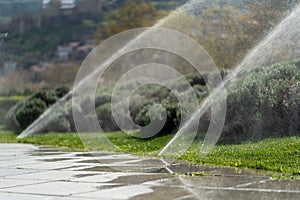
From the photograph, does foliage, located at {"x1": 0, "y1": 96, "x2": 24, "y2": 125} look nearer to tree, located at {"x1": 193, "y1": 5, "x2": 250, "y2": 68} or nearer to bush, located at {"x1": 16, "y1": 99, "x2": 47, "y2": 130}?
bush, located at {"x1": 16, "y1": 99, "x2": 47, "y2": 130}

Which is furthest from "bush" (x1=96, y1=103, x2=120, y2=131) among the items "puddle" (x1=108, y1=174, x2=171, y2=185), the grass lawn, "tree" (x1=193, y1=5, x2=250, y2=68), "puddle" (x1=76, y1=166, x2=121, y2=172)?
"puddle" (x1=108, y1=174, x2=171, y2=185)

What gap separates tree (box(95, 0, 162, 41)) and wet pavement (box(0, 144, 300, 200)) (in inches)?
1063

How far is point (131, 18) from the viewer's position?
3841 centimetres

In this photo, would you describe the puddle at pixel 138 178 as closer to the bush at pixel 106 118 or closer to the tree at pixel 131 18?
the bush at pixel 106 118

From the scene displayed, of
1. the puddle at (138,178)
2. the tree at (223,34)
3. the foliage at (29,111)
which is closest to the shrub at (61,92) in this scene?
the foliage at (29,111)

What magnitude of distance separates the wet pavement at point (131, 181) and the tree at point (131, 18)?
27.0 m

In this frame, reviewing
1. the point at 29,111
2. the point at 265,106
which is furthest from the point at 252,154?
the point at 29,111

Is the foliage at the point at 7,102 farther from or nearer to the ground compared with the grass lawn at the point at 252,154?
farther from the ground

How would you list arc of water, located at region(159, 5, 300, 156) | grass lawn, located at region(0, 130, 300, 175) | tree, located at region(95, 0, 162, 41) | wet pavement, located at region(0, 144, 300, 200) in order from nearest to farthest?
1. wet pavement, located at region(0, 144, 300, 200)
2. grass lawn, located at region(0, 130, 300, 175)
3. arc of water, located at region(159, 5, 300, 156)
4. tree, located at region(95, 0, 162, 41)

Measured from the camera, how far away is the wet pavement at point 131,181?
577 centimetres

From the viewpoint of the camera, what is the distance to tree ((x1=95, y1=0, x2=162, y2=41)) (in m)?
36.7

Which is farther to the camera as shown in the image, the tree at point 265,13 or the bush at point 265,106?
the tree at point 265,13

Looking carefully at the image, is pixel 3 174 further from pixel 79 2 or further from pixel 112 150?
pixel 79 2

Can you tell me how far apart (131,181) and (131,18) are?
106 ft
